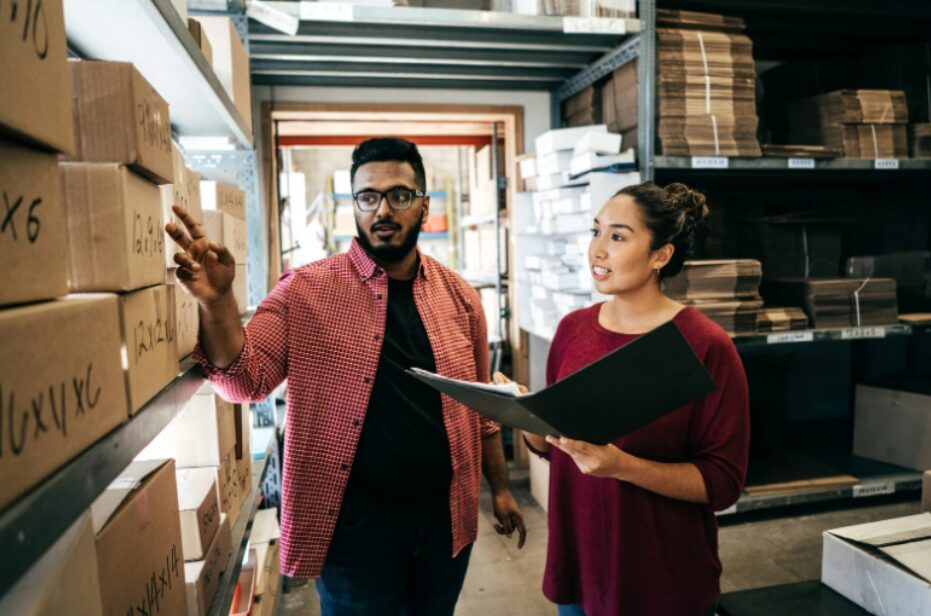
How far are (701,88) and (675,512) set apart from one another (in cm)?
208

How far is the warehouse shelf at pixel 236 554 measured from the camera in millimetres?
1208

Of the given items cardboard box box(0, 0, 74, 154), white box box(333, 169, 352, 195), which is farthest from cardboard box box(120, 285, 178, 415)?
white box box(333, 169, 352, 195)

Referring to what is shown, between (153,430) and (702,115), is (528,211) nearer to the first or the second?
(702,115)

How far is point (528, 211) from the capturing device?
3.45m

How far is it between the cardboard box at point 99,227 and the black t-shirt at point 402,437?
0.77 meters

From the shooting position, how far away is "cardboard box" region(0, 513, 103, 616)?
499 millimetres

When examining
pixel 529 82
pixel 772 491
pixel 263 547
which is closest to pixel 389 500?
pixel 263 547

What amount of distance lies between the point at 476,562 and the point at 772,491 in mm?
1583

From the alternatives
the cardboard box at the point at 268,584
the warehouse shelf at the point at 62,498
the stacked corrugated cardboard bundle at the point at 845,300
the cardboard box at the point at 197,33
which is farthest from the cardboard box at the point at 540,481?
the warehouse shelf at the point at 62,498

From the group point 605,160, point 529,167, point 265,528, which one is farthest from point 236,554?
point 529,167

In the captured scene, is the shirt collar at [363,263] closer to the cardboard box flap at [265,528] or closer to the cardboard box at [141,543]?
the cardboard box at [141,543]

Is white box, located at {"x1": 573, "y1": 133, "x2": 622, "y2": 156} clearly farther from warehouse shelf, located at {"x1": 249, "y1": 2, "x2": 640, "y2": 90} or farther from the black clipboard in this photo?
the black clipboard

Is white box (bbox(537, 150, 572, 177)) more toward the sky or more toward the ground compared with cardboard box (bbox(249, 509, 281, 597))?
more toward the sky

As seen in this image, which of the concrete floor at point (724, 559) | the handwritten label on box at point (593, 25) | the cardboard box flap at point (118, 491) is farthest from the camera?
the handwritten label on box at point (593, 25)
